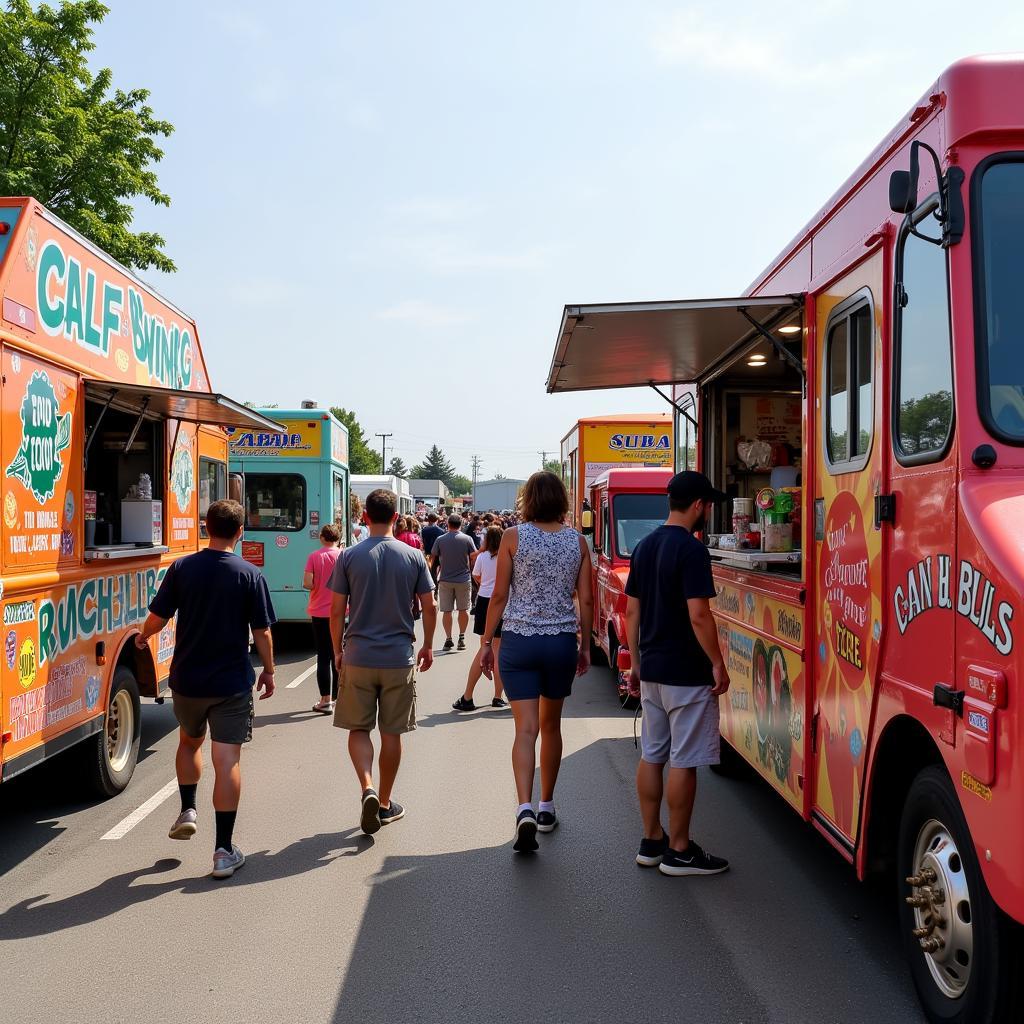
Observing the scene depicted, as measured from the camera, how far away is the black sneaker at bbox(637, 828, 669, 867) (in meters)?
5.21

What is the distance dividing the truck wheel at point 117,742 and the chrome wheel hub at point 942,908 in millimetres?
4727

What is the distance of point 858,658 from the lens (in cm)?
400

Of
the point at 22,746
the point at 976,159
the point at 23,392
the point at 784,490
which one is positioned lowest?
the point at 22,746

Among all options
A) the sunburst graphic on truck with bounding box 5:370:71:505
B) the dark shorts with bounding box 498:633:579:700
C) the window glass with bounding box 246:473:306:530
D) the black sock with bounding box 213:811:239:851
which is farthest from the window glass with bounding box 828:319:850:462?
the window glass with bounding box 246:473:306:530

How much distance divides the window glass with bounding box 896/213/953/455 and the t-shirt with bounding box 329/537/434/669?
2975 millimetres

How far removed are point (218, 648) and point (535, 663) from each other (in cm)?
166

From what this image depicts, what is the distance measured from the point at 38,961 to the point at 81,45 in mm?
16509

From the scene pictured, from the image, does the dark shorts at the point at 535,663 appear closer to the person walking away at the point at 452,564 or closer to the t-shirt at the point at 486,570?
the t-shirt at the point at 486,570

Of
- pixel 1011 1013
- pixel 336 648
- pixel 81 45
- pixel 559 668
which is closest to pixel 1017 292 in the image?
pixel 1011 1013

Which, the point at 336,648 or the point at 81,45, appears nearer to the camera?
the point at 336,648

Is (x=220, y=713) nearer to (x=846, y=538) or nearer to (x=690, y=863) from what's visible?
(x=690, y=863)

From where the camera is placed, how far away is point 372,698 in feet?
19.3

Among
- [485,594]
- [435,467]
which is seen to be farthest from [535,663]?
[435,467]

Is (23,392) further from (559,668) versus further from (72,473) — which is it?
(559,668)
